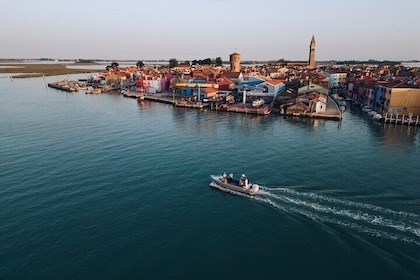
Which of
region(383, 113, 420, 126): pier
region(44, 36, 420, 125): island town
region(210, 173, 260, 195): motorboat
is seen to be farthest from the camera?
region(44, 36, 420, 125): island town

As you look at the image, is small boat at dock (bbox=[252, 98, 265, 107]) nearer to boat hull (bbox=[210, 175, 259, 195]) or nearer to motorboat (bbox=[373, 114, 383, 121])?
motorboat (bbox=[373, 114, 383, 121])

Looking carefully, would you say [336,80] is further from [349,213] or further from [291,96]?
[349,213]

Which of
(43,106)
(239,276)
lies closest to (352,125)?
(239,276)

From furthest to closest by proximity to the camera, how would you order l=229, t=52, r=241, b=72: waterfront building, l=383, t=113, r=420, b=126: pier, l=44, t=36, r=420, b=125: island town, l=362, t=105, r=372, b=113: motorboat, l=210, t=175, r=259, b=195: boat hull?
l=229, t=52, r=241, b=72: waterfront building → l=362, t=105, r=372, b=113: motorboat → l=44, t=36, r=420, b=125: island town → l=383, t=113, r=420, b=126: pier → l=210, t=175, r=259, b=195: boat hull

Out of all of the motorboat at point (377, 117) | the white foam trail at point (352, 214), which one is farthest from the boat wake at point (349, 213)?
the motorboat at point (377, 117)

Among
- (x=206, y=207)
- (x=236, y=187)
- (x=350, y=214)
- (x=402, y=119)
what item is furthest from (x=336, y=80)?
(x=206, y=207)

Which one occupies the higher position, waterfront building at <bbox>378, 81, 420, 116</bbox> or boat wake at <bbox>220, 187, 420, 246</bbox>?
waterfront building at <bbox>378, 81, 420, 116</bbox>

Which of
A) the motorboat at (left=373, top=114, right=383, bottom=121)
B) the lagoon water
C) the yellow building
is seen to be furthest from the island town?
the lagoon water

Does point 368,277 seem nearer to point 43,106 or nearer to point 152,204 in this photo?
point 152,204
